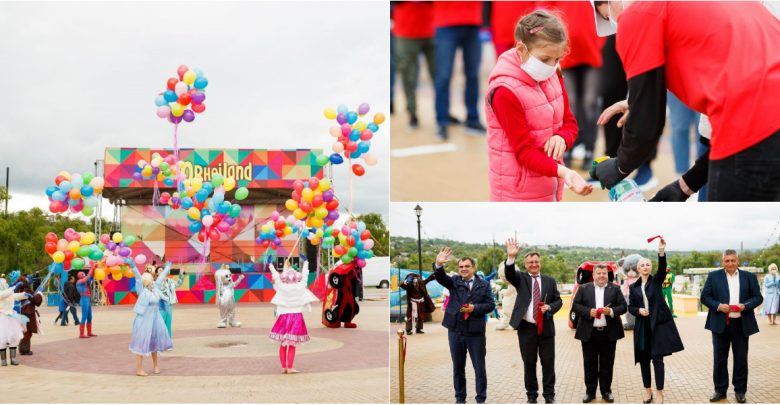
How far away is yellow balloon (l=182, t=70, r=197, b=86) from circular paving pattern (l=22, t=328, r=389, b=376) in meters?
4.18

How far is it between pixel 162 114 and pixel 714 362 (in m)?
9.34

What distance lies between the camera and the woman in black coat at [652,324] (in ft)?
A: 18.3

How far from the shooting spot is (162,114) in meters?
12.1

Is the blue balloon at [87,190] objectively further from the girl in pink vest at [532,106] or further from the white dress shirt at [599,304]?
the girl in pink vest at [532,106]

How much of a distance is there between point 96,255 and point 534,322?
7771 millimetres

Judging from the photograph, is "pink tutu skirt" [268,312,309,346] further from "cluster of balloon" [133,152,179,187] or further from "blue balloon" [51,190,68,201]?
"cluster of balloon" [133,152,179,187]

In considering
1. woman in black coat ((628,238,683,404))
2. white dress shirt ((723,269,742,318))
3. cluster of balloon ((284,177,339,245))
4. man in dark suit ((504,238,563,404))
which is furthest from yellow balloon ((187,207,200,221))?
white dress shirt ((723,269,742,318))

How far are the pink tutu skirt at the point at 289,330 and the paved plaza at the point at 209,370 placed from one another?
1.33 feet

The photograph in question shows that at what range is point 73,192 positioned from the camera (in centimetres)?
1107

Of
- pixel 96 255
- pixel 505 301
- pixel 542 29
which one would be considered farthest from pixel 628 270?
pixel 96 255

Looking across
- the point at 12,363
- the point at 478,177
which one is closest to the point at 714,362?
the point at 478,177

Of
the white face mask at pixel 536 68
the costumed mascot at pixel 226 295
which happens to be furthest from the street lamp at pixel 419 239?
the costumed mascot at pixel 226 295

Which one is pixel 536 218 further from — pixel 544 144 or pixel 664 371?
pixel 664 371

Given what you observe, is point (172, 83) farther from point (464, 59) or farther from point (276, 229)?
point (464, 59)
